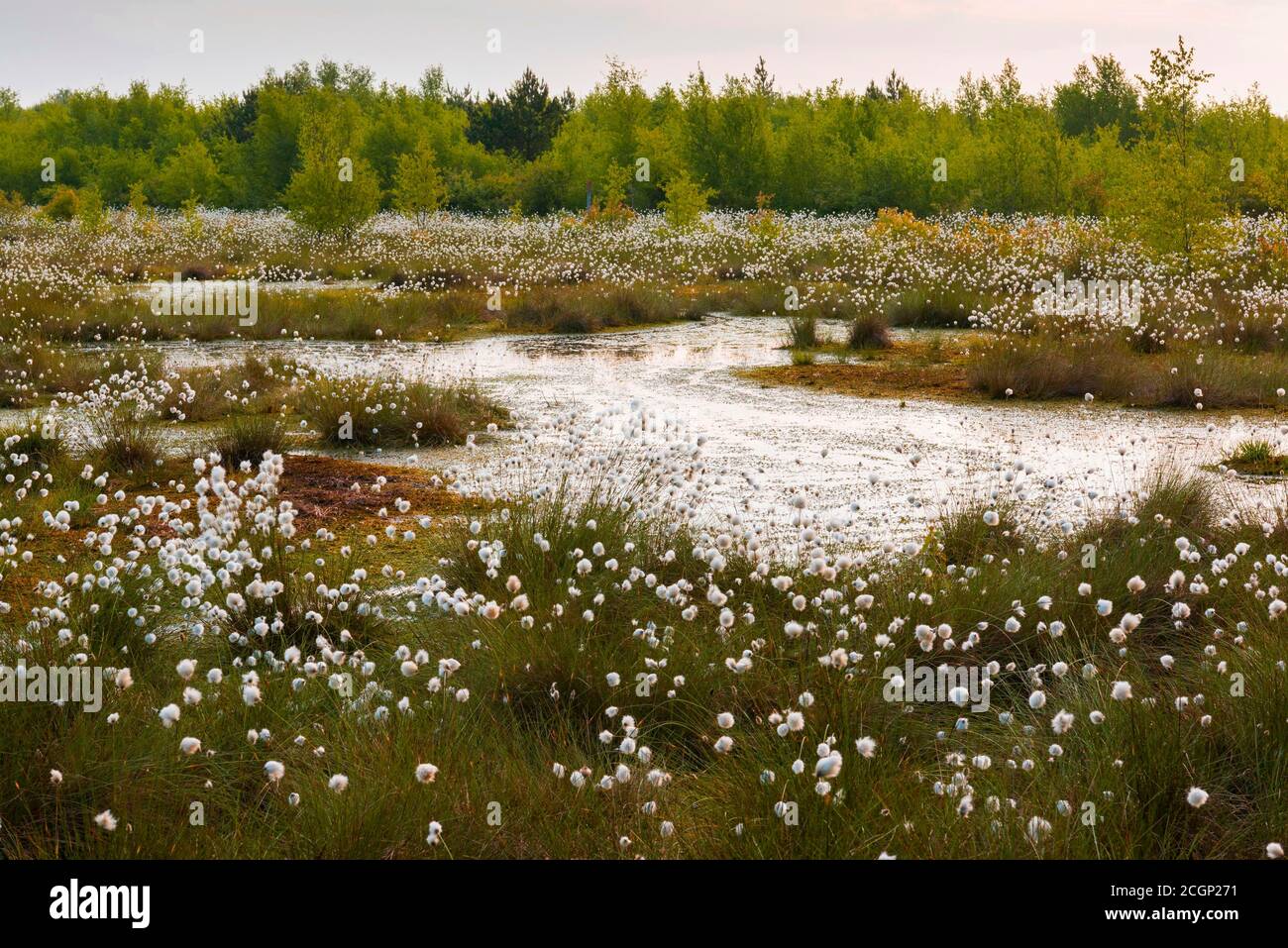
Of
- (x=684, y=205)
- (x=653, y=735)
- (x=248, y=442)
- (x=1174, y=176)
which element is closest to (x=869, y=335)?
(x=1174, y=176)

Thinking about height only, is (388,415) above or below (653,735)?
above

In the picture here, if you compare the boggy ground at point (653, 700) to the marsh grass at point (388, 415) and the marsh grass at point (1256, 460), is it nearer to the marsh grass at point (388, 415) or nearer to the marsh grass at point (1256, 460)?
the marsh grass at point (1256, 460)

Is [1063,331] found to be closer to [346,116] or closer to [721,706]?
[721,706]

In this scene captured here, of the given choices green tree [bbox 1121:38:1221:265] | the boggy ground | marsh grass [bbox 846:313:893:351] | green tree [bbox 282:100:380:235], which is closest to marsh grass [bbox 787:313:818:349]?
marsh grass [bbox 846:313:893:351]

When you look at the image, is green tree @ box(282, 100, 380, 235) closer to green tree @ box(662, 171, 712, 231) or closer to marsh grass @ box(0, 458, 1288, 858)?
green tree @ box(662, 171, 712, 231)

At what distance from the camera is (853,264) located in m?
25.0

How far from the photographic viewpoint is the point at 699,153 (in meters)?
46.2

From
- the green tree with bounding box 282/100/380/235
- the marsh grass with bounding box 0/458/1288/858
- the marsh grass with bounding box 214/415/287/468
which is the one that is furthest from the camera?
the green tree with bounding box 282/100/380/235

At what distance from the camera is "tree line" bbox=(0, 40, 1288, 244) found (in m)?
33.2

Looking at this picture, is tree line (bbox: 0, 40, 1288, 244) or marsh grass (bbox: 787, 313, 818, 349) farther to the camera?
tree line (bbox: 0, 40, 1288, 244)

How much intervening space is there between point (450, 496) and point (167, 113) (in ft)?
258

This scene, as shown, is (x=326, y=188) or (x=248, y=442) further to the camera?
(x=326, y=188)

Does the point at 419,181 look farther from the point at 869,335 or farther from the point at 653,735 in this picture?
the point at 653,735

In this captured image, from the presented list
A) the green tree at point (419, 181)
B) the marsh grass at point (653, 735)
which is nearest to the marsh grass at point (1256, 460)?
the marsh grass at point (653, 735)
